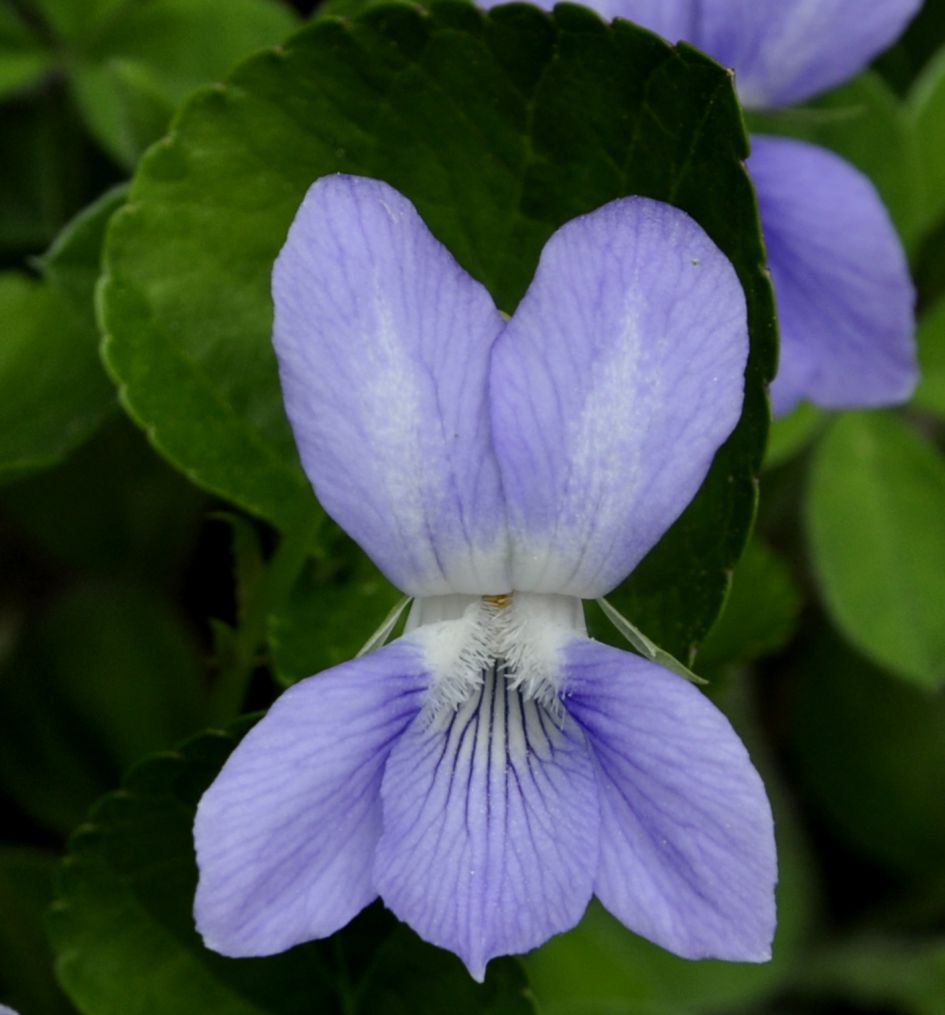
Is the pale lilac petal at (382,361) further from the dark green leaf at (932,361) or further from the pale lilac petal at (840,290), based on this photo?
the dark green leaf at (932,361)

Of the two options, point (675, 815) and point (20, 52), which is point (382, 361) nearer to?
point (675, 815)

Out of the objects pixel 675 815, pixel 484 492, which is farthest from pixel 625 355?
pixel 675 815

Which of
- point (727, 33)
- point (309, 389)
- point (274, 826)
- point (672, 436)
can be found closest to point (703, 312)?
point (672, 436)

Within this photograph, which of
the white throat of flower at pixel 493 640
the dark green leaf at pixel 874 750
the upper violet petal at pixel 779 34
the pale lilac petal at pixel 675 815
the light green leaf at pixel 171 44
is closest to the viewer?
the pale lilac petal at pixel 675 815

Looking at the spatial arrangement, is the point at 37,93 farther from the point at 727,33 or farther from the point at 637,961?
the point at 637,961

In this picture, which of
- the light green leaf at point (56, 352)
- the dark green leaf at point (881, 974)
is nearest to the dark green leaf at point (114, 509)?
the light green leaf at point (56, 352)

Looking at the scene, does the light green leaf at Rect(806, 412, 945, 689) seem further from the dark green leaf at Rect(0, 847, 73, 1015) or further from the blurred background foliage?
the dark green leaf at Rect(0, 847, 73, 1015)
